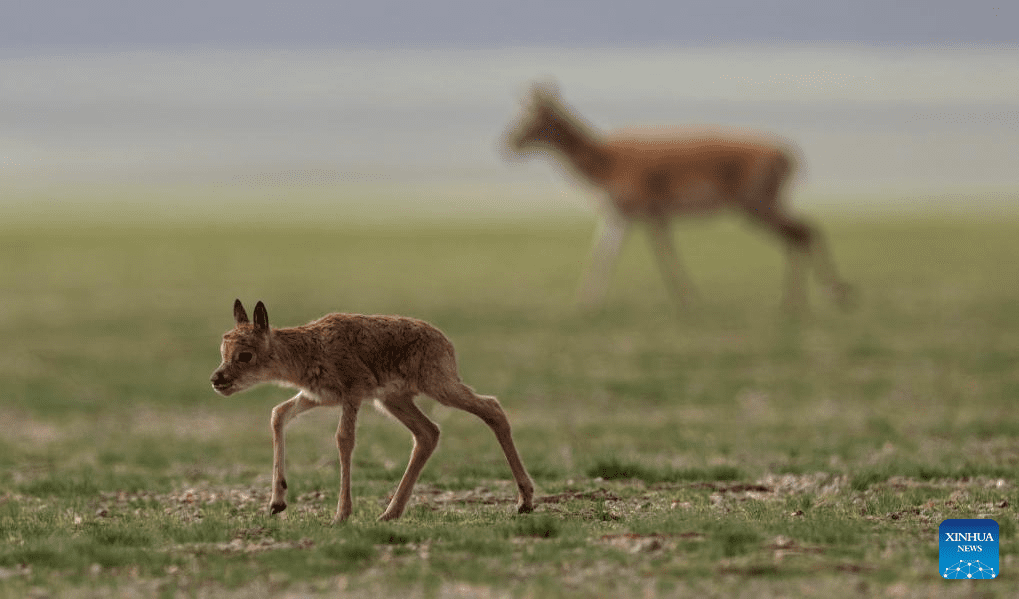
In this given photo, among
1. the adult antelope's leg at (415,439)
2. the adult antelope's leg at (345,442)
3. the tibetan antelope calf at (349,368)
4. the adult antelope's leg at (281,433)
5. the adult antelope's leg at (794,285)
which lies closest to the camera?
the tibetan antelope calf at (349,368)

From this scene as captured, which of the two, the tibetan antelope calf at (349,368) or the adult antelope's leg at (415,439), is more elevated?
the tibetan antelope calf at (349,368)

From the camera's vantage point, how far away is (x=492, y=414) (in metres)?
10.6

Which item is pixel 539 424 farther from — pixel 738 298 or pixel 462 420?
pixel 738 298

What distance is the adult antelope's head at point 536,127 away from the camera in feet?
111

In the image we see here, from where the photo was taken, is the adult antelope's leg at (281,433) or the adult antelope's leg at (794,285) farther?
the adult antelope's leg at (794,285)

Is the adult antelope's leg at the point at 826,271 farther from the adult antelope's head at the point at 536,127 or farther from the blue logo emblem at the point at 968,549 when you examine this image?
the blue logo emblem at the point at 968,549

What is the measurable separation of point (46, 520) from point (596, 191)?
2317 centimetres

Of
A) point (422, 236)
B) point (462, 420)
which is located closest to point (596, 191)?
point (462, 420)

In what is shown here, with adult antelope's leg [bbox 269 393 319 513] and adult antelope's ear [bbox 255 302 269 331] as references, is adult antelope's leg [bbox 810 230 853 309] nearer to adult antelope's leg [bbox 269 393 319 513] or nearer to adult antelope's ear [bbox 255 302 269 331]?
adult antelope's leg [bbox 269 393 319 513]

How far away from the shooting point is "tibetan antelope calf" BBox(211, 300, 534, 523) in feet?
33.7

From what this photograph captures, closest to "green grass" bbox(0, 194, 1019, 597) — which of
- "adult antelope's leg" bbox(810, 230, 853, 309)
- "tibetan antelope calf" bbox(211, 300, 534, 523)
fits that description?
"adult antelope's leg" bbox(810, 230, 853, 309)

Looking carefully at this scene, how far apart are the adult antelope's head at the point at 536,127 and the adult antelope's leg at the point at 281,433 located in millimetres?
23549

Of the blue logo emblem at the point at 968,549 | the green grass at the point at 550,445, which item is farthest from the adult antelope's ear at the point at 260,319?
the blue logo emblem at the point at 968,549

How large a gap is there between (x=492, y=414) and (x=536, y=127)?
77.9ft
